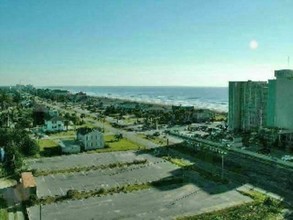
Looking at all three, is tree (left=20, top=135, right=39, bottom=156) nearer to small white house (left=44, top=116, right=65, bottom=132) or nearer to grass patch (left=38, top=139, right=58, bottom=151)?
grass patch (left=38, top=139, right=58, bottom=151)

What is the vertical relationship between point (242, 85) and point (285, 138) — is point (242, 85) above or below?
above

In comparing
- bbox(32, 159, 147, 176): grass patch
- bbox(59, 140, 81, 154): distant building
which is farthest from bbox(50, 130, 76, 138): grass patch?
bbox(32, 159, 147, 176): grass patch

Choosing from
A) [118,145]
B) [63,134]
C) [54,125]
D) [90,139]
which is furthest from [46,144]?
[54,125]

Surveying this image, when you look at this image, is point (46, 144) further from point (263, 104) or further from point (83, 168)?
point (263, 104)

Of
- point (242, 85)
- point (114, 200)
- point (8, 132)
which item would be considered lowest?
point (114, 200)

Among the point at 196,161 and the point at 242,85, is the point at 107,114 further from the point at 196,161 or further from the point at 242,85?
the point at 196,161

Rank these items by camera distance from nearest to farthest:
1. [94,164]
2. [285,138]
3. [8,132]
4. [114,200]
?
[114,200]
[94,164]
[8,132]
[285,138]

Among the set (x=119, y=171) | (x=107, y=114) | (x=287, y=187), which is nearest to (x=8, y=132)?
(x=119, y=171)
